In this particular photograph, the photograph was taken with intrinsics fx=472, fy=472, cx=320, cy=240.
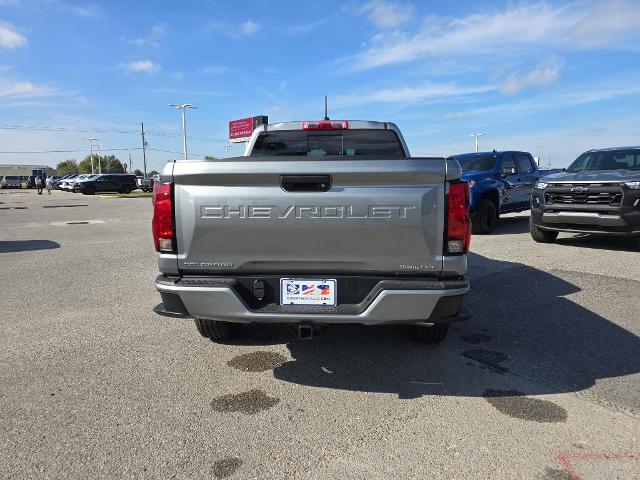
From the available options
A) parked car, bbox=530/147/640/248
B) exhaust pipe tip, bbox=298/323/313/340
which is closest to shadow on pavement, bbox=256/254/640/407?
exhaust pipe tip, bbox=298/323/313/340

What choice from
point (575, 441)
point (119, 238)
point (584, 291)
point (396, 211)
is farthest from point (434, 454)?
point (119, 238)

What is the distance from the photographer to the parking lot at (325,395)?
101 inches

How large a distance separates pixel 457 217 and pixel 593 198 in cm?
675

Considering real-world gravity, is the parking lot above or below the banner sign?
below

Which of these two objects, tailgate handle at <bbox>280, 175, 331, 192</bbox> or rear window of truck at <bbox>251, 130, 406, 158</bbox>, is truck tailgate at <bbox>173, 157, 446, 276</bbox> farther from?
rear window of truck at <bbox>251, 130, 406, 158</bbox>

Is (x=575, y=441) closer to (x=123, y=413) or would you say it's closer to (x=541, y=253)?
(x=123, y=413)

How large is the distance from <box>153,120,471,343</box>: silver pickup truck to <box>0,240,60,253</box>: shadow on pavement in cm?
810

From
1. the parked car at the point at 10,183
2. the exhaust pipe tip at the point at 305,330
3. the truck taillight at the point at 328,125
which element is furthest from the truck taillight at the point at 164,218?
the parked car at the point at 10,183

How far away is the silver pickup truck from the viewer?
9.87ft

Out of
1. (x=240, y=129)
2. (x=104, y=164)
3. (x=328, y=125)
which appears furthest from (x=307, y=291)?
(x=104, y=164)

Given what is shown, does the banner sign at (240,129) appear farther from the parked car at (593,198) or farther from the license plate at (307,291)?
the license plate at (307,291)

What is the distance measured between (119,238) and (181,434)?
955 centimetres

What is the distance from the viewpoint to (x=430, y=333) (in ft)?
13.4

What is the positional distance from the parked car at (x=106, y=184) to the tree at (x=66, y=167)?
115185mm
